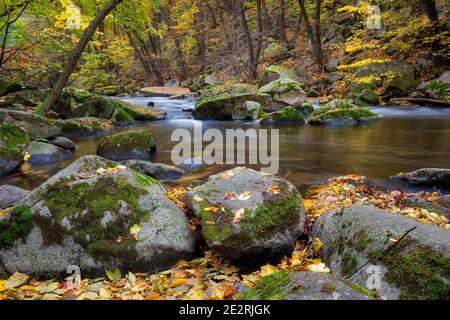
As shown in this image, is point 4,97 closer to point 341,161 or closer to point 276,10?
point 341,161

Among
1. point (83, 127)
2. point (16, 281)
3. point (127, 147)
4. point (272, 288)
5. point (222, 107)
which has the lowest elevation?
point (16, 281)

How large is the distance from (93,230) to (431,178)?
5.09 m

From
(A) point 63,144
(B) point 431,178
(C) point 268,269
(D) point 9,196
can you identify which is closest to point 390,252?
(C) point 268,269

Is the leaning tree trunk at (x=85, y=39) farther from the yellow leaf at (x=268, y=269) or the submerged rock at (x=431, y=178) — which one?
the yellow leaf at (x=268, y=269)

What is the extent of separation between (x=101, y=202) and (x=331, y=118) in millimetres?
11308

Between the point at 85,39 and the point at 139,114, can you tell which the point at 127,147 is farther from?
the point at 139,114

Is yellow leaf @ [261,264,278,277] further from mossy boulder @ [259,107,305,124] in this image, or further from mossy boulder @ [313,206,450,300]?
mossy boulder @ [259,107,305,124]

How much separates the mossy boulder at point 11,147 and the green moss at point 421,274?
304 inches

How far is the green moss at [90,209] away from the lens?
11.7 ft

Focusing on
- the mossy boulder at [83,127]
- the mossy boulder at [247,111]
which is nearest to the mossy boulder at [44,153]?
the mossy boulder at [83,127]

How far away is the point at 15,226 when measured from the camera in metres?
3.59

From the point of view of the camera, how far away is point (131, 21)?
1279cm

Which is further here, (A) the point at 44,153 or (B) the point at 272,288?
(A) the point at 44,153

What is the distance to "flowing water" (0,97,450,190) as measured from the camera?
7332 mm
